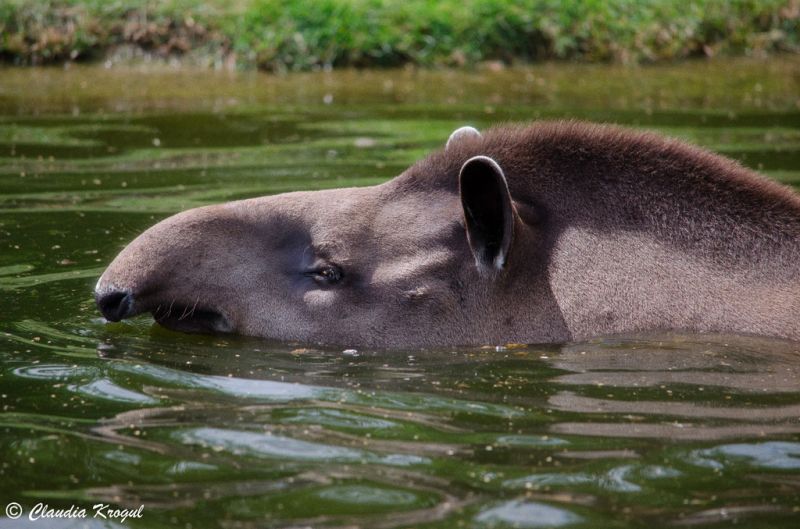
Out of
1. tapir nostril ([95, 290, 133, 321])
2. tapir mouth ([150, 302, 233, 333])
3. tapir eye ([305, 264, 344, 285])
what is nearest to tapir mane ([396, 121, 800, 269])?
tapir eye ([305, 264, 344, 285])

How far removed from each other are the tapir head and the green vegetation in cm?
1312

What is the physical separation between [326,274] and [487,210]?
3.61ft

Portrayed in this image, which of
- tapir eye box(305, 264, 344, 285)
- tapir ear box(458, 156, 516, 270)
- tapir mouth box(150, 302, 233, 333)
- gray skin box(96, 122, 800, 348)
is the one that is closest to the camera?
tapir ear box(458, 156, 516, 270)

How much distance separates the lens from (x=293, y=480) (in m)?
5.79

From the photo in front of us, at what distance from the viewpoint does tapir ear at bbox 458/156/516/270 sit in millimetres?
7586

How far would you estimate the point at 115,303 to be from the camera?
8086 millimetres

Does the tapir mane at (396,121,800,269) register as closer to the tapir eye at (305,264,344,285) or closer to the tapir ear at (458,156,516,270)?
the tapir ear at (458,156,516,270)

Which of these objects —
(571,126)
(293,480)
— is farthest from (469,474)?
(571,126)

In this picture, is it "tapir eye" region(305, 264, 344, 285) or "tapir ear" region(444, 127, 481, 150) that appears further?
"tapir ear" region(444, 127, 481, 150)

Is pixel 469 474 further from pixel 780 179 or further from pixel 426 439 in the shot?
pixel 780 179

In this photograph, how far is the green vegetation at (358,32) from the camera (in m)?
Answer: 21.3

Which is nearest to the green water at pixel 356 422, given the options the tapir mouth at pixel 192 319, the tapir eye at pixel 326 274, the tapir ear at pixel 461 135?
the tapir mouth at pixel 192 319

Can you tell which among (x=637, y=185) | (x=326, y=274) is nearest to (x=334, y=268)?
(x=326, y=274)

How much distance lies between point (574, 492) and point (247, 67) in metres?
16.4
